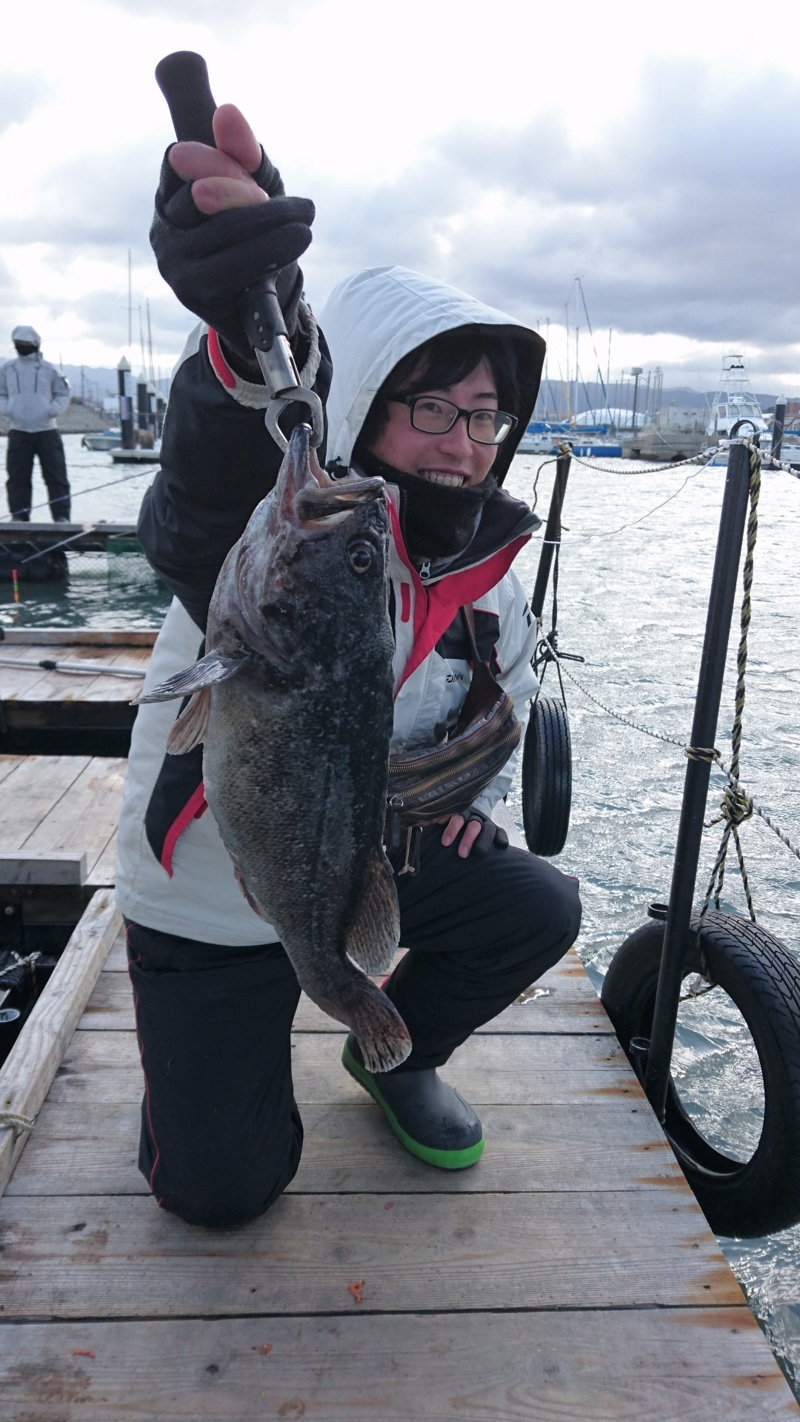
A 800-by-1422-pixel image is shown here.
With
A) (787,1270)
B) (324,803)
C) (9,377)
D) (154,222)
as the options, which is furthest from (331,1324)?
(9,377)

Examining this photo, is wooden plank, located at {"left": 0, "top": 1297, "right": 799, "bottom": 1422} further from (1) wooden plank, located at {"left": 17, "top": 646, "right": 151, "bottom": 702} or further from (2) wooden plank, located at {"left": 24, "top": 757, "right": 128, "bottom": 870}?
(1) wooden plank, located at {"left": 17, "top": 646, "right": 151, "bottom": 702}

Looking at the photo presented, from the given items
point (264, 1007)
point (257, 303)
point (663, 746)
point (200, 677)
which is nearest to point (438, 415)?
point (257, 303)

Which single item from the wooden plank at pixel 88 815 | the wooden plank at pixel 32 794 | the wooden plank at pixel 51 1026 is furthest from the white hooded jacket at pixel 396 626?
the wooden plank at pixel 32 794

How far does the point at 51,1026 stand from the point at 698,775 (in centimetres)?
232

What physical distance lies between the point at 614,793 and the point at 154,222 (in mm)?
6443

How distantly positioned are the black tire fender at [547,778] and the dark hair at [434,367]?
3133 mm

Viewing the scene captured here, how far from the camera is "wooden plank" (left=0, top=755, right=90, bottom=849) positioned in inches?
198

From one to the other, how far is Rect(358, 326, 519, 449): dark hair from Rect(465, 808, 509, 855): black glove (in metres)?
1.20

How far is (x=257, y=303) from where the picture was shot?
1.79m

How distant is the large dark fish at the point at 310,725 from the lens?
5.82 ft

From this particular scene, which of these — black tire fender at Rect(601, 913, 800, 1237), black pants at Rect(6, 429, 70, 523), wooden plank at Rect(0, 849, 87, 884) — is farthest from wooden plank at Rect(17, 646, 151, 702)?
black pants at Rect(6, 429, 70, 523)

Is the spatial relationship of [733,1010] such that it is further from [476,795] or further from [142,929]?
[142,929]

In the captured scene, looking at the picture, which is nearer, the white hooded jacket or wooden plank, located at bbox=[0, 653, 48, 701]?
the white hooded jacket

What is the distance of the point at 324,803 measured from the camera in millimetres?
2002
